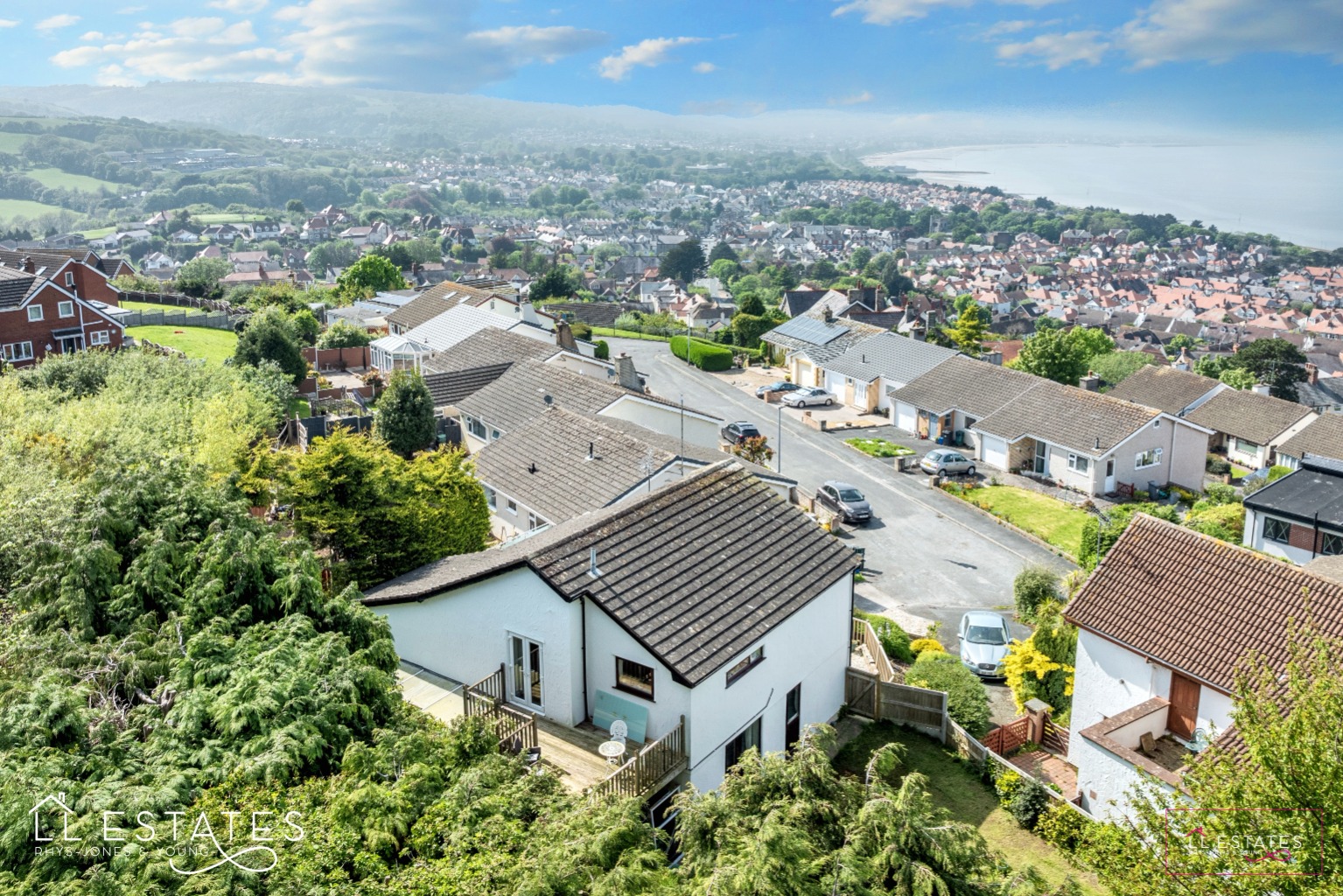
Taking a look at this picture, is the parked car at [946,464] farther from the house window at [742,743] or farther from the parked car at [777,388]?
the house window at [742,743]

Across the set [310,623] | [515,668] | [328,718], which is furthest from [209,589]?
[515,668]

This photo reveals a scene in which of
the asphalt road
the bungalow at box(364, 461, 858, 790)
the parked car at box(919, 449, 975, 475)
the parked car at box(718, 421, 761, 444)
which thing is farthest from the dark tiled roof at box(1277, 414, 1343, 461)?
the bungalow at box(364, 461, 858, 790)

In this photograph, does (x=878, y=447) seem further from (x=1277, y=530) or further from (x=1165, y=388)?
(x=1165, y=388)

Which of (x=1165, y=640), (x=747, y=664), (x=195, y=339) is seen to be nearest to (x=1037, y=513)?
(x=1165, y=640)

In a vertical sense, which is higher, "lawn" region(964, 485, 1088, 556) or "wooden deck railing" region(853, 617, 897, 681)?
"wooden deck railing" region(853, 617, 897, 681)

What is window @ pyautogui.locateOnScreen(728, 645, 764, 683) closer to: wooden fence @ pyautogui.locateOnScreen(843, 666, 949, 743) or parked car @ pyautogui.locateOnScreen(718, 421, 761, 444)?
wooden fence @ pyautogui.locateOnScreen(843, 666, 949, 743)

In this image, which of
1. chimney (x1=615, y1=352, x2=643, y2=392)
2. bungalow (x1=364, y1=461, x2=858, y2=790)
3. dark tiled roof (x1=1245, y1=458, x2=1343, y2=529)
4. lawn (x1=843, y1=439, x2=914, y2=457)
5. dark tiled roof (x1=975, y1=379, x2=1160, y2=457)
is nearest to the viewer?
bungalow (x1=364, y1=461, x2=858, y2=790)

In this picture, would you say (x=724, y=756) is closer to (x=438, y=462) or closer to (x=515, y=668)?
(x=515, y=668)
